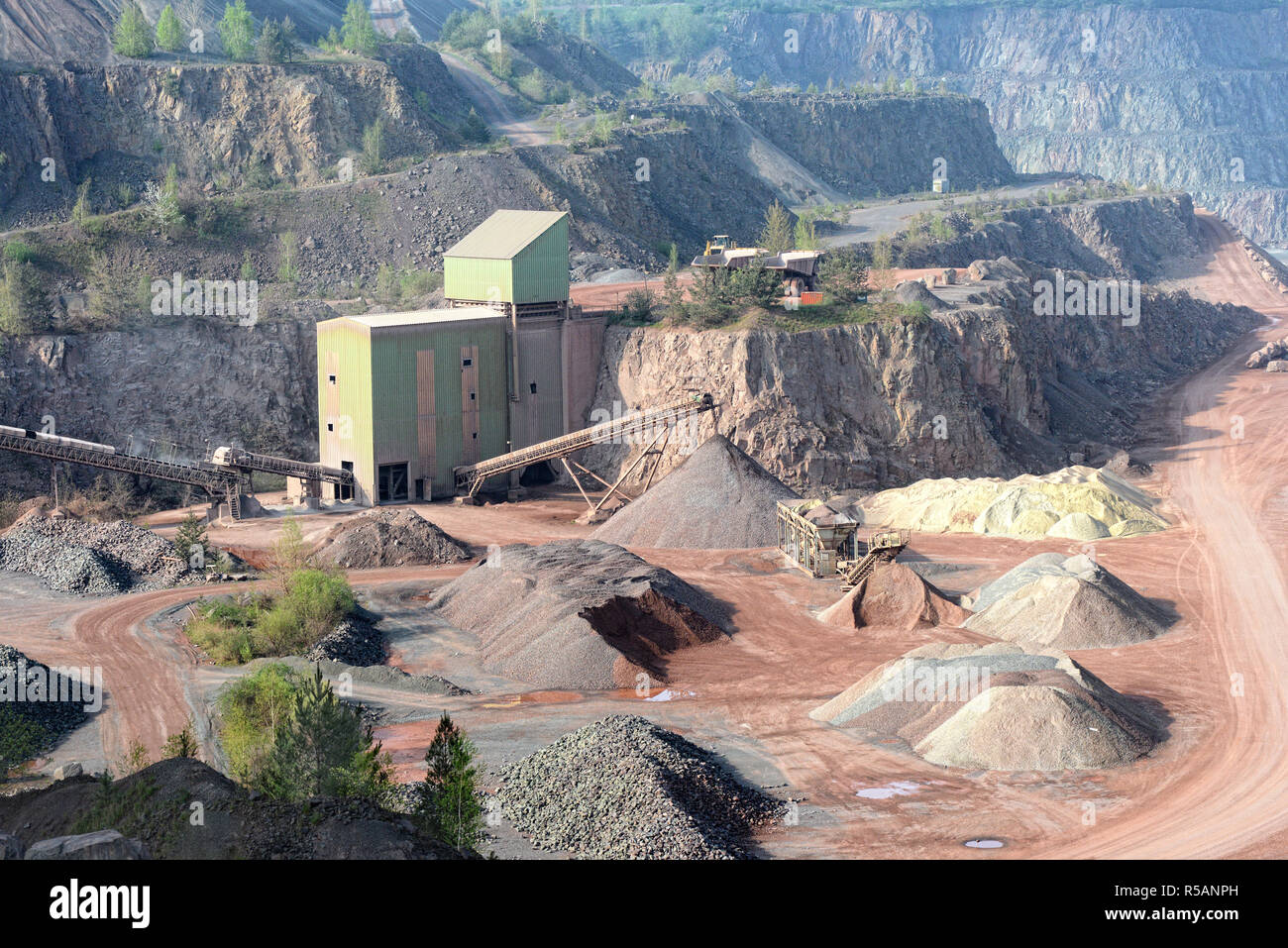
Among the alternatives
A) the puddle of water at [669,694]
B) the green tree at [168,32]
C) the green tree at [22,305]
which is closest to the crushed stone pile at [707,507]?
the puddle of water at [669,694]

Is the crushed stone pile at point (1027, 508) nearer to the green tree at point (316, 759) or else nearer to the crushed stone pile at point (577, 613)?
the crushed stone pile at point (577, 613)

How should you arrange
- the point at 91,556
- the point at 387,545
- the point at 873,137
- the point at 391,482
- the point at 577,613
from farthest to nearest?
the point at 873,137 < the point at 391,482 < the point at 387,545 < the point at 91,556 < the point at 577,613

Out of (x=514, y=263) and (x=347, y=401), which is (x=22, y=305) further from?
(x=514, y=263)

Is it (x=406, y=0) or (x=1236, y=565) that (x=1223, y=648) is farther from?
(x=406, y=0)

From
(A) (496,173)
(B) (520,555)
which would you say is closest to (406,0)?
(A) (496,173)

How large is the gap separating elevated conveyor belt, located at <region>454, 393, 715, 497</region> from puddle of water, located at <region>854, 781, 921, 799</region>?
91.0ft

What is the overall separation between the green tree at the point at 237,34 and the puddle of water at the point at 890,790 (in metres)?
76.3

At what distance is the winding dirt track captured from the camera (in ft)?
99.6

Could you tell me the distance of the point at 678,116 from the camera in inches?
4820

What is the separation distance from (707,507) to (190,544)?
17044mm

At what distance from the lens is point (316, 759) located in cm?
2678

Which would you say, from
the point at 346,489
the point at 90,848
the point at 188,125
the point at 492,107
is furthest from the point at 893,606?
the point at 492,107

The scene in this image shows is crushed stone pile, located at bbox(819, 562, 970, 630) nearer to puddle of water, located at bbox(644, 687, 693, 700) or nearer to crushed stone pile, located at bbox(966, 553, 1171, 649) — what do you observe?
crushed stone pile, located at bbox(966, 553, 1171, 649)

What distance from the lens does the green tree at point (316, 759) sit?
26672 mm
